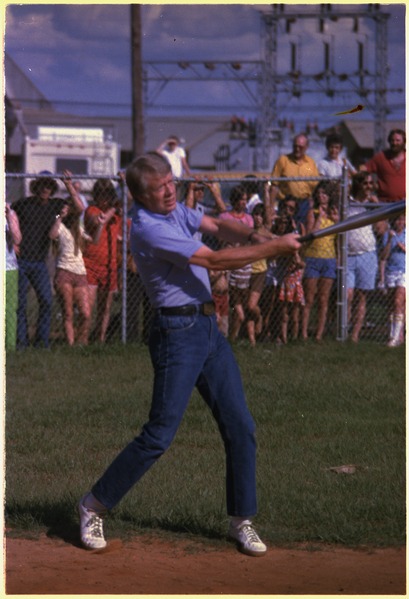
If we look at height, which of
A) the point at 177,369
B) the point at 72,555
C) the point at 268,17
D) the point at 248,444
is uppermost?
the point at 268,17

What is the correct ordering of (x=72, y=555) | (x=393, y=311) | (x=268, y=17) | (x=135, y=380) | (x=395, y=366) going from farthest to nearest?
1. (x=268, y=17)
2. (x=393, y=311)
3. (x=395, y=366)
4. (x=135, y=380)
5. (x=72, y=555)

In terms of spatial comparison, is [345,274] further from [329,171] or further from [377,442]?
[377,442]

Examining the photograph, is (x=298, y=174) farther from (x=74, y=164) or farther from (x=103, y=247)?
(x=74, y=164)

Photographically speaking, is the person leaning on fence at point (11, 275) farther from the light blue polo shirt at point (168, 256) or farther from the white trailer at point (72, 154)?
the white trailer at point (72, 154)

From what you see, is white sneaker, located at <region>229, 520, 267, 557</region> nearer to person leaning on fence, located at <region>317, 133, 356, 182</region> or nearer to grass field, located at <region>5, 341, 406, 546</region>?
grass field, located at <region>5, 341, 406, 546</region>

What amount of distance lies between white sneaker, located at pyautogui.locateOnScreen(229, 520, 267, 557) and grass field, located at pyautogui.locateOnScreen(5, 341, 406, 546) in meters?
0.21

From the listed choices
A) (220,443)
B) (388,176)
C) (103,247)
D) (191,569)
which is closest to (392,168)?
(388,176)

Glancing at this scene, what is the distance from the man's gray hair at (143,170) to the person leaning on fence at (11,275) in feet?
22.5

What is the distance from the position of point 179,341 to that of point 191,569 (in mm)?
1158

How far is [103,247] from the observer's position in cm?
1304

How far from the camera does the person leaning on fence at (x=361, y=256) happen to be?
531 inches

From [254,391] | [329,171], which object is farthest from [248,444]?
[329,171]

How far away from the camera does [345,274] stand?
1341 centimetres

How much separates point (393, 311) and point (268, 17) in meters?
4.31
